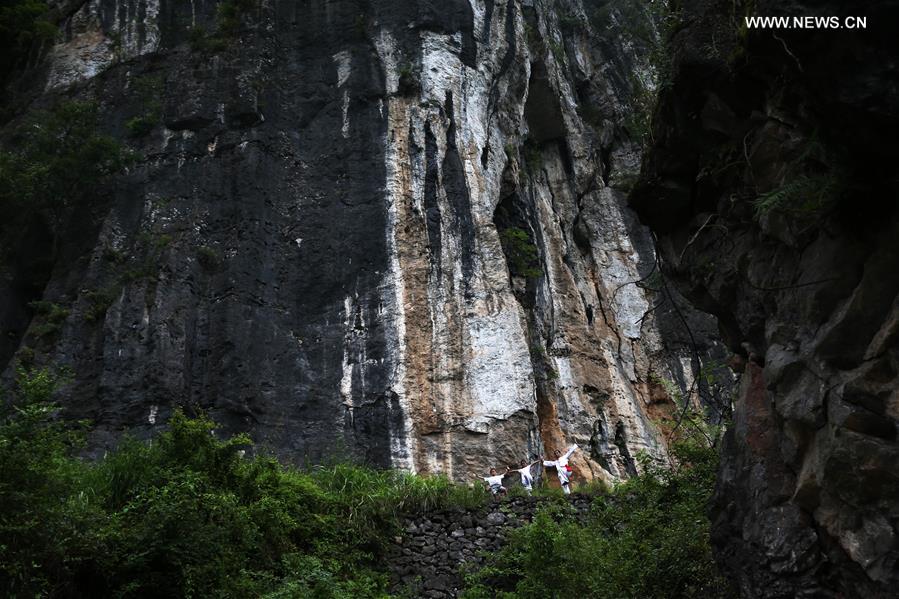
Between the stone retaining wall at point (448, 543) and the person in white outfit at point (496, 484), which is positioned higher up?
the person in white outfit at point (496, 484)

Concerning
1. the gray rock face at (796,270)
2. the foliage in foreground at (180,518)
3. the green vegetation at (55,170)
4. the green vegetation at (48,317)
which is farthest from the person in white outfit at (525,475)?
the green vegetation at (55,170)

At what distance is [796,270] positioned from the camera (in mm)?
5359

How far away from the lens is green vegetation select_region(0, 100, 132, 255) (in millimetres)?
15320

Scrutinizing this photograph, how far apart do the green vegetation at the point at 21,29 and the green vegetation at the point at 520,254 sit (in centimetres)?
1127

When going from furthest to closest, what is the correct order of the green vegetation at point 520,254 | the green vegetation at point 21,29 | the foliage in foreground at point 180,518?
1. the green vegetation at point 21,29
2. the green vegetation at point 520,254
3. the foliage in foreground at point 180,518

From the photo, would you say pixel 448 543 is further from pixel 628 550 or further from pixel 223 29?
pixel 223 29

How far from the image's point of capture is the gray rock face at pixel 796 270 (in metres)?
4.31

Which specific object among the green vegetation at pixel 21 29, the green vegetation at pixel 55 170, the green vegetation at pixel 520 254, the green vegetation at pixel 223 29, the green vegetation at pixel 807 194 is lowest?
the green vegetation at pixel 807 194

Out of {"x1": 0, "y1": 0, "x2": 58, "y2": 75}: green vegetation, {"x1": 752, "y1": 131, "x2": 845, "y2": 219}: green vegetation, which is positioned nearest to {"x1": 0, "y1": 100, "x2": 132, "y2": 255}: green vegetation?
{"x1": 0, "y1": 0, "x2": 58, "y2": 75}: green vegetation

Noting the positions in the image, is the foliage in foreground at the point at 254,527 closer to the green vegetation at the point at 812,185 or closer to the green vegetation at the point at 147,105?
the green vegetation at the point at 812,185

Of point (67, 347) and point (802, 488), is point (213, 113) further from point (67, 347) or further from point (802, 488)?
point (802, 488)

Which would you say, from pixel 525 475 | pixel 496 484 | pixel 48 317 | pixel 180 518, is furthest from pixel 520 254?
pixel 180 518

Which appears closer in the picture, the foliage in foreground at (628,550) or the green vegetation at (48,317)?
the foliage in foreground at (628,550)

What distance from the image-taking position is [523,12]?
72.1ft
